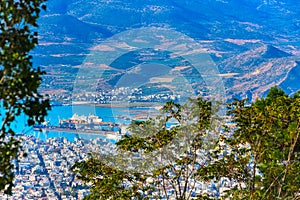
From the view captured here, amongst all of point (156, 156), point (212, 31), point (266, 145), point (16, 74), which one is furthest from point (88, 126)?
point (212, 31)

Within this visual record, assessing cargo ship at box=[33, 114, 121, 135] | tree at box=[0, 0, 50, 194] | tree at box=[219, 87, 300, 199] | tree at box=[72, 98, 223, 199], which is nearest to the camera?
tree at box=[0, 0, 50, 194]

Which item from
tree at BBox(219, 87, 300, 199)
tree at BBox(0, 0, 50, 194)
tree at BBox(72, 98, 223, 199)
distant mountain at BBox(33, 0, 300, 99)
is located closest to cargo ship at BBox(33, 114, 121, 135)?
tree at BBox(72, 98, 223, 199)

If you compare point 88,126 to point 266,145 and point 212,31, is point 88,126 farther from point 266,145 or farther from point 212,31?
point 212,31

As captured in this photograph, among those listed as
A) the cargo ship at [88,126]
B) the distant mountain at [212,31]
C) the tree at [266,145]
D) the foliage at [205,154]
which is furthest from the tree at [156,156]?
the distant mountain at [212,31]

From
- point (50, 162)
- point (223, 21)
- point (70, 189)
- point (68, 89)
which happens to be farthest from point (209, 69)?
point (223, 21)

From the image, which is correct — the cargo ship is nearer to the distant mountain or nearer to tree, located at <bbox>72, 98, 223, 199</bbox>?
tree, located at <bbox>72, 98, 223, 199</bbox>

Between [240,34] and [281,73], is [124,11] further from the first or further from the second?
[281,73]

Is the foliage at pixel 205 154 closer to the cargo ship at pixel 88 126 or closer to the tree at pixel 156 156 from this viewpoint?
the tree at pixel 156 156

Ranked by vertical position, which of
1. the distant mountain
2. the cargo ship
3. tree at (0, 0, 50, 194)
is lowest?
tree at (0, 0, 50, 194)
